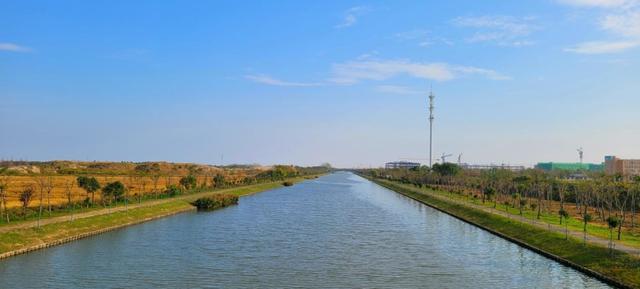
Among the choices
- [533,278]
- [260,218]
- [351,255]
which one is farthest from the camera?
[260,218]

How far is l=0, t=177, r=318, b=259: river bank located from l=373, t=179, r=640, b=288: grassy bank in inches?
1269

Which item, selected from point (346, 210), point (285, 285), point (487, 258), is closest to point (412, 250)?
→ point (487, 258)

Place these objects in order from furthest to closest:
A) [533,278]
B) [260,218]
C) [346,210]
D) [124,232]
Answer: [346,210] < [260,218] < [124,232] < [533,278]

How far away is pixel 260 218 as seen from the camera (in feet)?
181

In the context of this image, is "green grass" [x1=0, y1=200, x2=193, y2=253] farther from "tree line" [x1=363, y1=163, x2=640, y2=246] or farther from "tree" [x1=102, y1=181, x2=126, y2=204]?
"tree line" [x1=363, y1=163, x2=640, y2=246]

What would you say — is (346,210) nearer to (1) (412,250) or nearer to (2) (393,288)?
(1) (412,250)

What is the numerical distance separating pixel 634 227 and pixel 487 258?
67.9ft

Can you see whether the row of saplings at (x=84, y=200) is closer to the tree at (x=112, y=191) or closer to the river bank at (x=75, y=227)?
the tree at (x=112, y=191)

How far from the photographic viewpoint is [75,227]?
39812 mm

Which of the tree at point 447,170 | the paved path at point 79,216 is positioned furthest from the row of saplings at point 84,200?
the tree at point 447,170

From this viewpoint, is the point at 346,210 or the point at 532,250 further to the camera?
the point at 346,210

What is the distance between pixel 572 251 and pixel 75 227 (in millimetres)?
34553

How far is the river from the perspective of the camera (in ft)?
83.6

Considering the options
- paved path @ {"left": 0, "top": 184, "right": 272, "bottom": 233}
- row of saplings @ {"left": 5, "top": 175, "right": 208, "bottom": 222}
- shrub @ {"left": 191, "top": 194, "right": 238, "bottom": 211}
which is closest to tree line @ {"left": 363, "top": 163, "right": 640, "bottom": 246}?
shrub @ {"left": 191, "top": 194, "right": 238, "bottom": 211}
